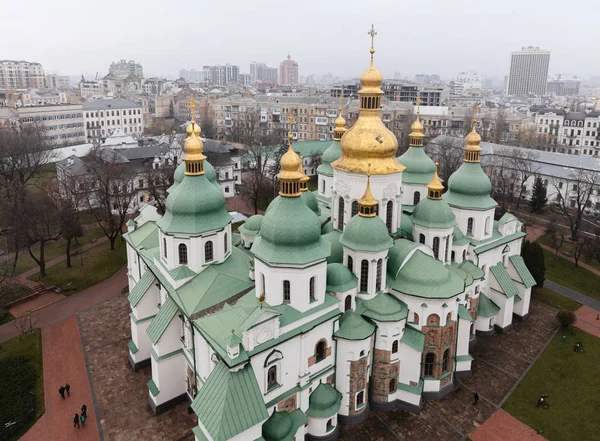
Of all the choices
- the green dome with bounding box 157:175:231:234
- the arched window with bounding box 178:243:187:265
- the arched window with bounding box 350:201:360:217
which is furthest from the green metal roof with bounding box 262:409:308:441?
the arched window with bounding box 350:201:360:217

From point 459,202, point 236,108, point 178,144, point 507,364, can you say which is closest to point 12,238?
point 178,144

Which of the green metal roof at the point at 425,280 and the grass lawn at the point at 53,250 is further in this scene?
the grass lawn at the point at 53,250

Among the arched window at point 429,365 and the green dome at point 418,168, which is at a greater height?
the green dome at point 418,168

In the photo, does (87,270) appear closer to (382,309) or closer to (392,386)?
(382,309)

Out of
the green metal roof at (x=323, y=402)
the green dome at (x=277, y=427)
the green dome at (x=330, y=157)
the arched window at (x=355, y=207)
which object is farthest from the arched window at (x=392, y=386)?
the green dome at (x=330, y=157)

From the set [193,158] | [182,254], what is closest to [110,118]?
[193,158]

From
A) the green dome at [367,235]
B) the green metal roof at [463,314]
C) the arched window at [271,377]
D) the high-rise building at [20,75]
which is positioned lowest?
the arched window at [271,377]

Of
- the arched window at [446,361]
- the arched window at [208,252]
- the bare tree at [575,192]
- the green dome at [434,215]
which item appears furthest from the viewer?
the bare tree at [575,192]

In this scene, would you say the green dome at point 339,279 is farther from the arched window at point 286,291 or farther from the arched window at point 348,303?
the arched window at point 286,291
